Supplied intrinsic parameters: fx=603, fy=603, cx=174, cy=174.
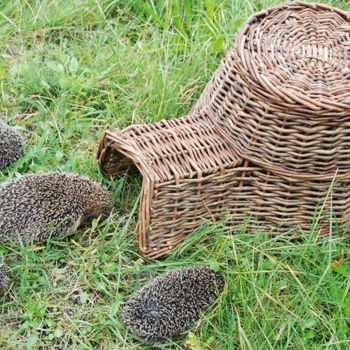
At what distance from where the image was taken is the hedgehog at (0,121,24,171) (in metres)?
4.43

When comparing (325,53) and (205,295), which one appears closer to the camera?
(205,295)

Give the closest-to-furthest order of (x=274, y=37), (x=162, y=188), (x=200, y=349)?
(x=200, y=349) → (x=162, y=188) → (x=274, y=37)

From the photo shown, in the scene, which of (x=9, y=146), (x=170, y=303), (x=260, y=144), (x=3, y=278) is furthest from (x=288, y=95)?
(x=9, y=146)

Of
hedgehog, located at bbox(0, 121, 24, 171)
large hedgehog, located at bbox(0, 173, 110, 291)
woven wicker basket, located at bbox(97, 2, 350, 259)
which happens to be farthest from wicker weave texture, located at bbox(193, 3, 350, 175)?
hedgehog, located at bbox(0, 121, 24, 171)

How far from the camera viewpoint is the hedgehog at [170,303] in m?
3.40

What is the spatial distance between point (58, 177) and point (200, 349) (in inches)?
60.3

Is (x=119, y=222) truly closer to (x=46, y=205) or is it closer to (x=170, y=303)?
(x=46, y=205)

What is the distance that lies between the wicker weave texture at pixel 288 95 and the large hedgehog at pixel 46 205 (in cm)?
104

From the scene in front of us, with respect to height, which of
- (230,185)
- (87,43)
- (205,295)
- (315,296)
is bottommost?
(315,296)

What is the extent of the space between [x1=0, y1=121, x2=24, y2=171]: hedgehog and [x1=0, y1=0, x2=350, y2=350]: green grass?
7cm

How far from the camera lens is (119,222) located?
4.14m

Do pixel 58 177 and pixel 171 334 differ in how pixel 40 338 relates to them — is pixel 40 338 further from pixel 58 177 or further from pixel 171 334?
pixel 58 177

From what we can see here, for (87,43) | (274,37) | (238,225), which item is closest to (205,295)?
(238,225)

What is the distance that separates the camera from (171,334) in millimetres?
3438
